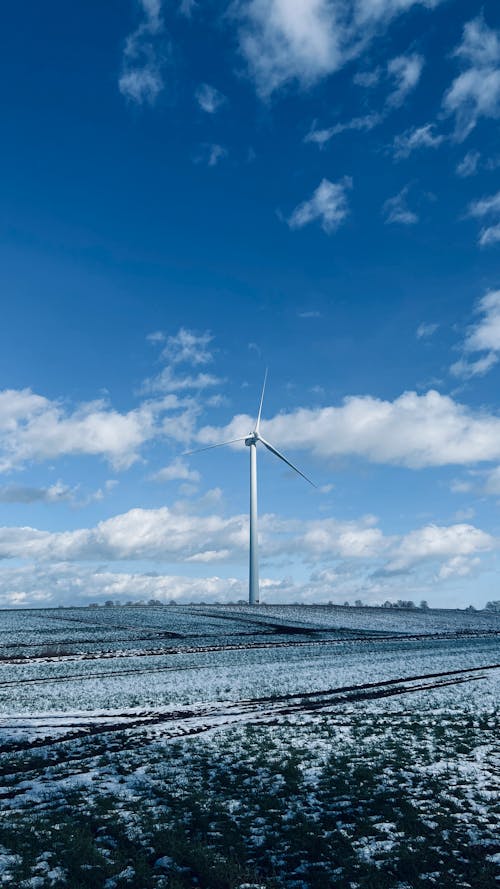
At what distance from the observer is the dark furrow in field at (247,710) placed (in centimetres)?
1966

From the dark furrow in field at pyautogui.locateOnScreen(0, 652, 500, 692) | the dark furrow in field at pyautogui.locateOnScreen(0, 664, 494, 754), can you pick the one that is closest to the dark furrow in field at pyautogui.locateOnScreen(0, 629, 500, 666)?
the dark furrow in field at pyautogui.locateOnScreen(0, 652, 500, 692)

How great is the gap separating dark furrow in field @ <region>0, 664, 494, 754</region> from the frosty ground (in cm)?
12

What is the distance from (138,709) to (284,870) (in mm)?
15210

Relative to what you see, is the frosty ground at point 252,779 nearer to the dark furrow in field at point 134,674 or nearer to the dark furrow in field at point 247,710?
the dark furrow in field at point 247,710

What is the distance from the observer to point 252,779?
14750 millimetres

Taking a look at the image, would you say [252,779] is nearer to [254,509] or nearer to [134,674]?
[134,674]

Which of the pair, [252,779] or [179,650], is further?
[179,650]

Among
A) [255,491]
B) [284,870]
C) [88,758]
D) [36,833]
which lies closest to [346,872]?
[284,870]

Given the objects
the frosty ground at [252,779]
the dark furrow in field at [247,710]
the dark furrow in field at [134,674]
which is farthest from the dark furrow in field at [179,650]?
the dark furrow in field at [247,710]

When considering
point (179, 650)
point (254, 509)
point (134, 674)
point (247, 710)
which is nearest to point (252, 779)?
point (247, 710)

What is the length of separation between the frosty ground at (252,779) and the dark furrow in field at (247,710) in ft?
0.39

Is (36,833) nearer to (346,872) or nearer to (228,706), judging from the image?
(346,872)

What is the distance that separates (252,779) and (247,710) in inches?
350

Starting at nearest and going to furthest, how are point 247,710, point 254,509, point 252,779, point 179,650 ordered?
point 252,779
point 247,710
point 179,650
point 254,509
